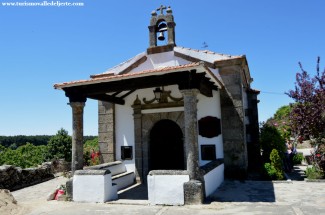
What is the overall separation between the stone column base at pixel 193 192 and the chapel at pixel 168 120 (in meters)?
0.07

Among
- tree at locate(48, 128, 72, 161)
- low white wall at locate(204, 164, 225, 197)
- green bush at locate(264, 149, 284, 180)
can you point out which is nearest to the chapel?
low white wall at locate(204, 164, 225, 197)

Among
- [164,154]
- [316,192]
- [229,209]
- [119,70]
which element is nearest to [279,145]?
[316,192]

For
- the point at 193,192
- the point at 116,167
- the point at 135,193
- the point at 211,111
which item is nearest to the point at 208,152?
the point at 211,111

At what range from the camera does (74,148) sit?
759cm

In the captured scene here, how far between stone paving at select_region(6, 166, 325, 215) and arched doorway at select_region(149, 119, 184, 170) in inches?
70.9

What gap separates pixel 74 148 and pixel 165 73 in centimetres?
332

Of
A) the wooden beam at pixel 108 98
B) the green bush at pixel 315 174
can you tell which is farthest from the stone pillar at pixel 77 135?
the green bush at pixel 315 174

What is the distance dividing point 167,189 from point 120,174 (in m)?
3.26

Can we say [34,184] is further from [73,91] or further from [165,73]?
[165,73]

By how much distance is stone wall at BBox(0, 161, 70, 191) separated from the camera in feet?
32.7

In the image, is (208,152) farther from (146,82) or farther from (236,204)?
(146,82)

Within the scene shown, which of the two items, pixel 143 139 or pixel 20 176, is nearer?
pixel 143 139

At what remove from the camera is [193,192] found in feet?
20.1

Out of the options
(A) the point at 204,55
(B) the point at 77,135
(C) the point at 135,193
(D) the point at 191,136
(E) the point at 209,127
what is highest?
(A) the point at 204,55
